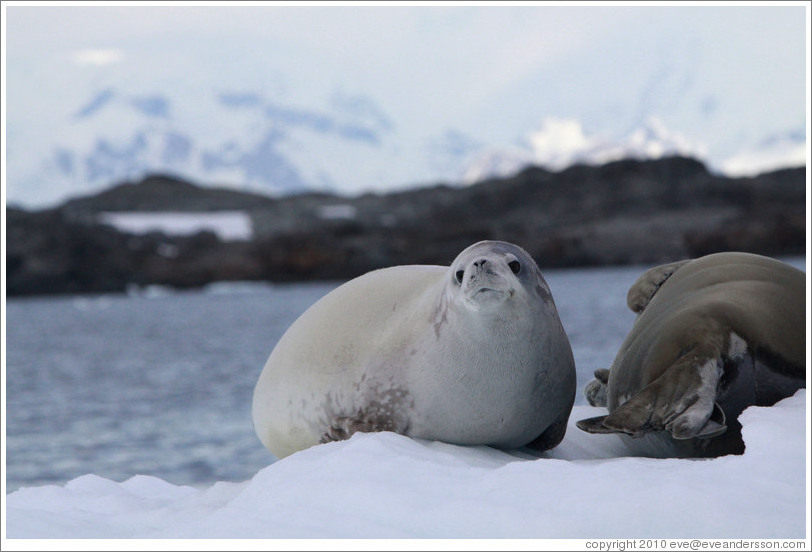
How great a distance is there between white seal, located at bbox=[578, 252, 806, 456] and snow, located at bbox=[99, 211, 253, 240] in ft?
148

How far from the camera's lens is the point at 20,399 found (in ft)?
59.4

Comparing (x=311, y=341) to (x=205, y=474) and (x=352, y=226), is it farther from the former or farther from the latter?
(x=352, y=226)

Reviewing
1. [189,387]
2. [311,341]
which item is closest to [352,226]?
[189,387]

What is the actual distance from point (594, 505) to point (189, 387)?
15.9 meters

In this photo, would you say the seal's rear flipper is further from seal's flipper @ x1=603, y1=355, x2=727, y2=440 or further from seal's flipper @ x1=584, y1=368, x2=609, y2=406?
seal's flipper @ x1=584, y1=368, x2=609, y2=406

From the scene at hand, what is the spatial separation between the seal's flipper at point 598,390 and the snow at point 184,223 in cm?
4438

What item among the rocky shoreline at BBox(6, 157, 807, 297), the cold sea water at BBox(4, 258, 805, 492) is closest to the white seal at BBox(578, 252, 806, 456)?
the cold sea water at BBox(4, 258, 805, 492)

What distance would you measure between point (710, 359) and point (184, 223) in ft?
164

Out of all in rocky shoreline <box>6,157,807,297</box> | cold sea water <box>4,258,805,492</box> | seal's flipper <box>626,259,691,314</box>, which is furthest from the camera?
rocky shoreline <box>6,157,807,297</box>

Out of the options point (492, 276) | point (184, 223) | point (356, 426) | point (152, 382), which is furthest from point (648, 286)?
point (184, 223)

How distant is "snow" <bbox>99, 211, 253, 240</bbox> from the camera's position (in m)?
49.3

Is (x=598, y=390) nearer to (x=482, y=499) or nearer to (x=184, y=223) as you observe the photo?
(x=482, y=499)

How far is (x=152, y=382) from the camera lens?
19953 millimetres

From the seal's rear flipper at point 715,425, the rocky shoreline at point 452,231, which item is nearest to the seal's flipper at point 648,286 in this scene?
the seal's rear flipper at point 715,425
